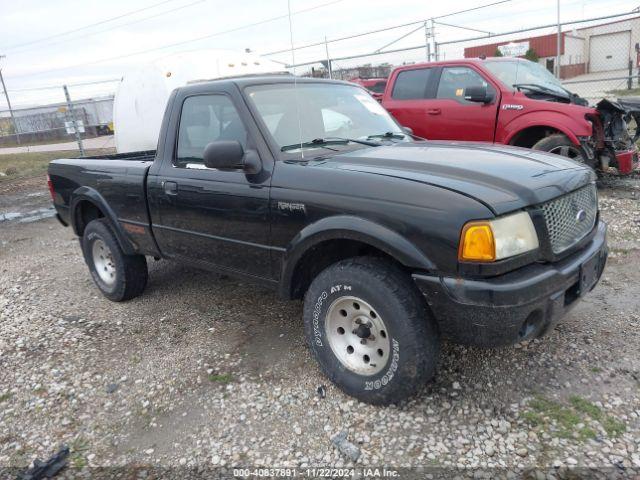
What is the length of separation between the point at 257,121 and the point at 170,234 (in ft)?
4.01

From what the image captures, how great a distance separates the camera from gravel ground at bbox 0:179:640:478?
2.65 metres

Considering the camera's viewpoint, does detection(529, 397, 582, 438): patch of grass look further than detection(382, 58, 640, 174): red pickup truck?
No

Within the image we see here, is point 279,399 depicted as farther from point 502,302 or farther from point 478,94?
point 478,94

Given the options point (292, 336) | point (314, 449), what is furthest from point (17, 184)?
point (314, 449)

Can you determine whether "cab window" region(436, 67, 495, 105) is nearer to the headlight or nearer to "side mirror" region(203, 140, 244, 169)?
"side mirror" region(203, 140, 244, 169)

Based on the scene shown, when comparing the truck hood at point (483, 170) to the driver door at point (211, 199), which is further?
the driver door at point (211, 199)

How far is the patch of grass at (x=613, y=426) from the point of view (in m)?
2.65

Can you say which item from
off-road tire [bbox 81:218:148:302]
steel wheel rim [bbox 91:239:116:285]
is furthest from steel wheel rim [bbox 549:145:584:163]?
steel wheel rim [bbox 91:239:116:285]

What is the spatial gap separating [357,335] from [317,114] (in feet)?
5.41

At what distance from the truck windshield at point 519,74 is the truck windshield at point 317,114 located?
4139mm

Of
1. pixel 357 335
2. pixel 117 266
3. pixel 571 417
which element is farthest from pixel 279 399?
pixel 117 266

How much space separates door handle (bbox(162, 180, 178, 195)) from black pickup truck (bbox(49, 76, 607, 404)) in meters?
0.02

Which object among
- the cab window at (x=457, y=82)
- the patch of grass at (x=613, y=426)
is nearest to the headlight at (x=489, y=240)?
the patch of grass at (x=613, y=426)

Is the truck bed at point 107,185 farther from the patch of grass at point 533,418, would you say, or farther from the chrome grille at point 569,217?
the patch of grass at point 533,418
